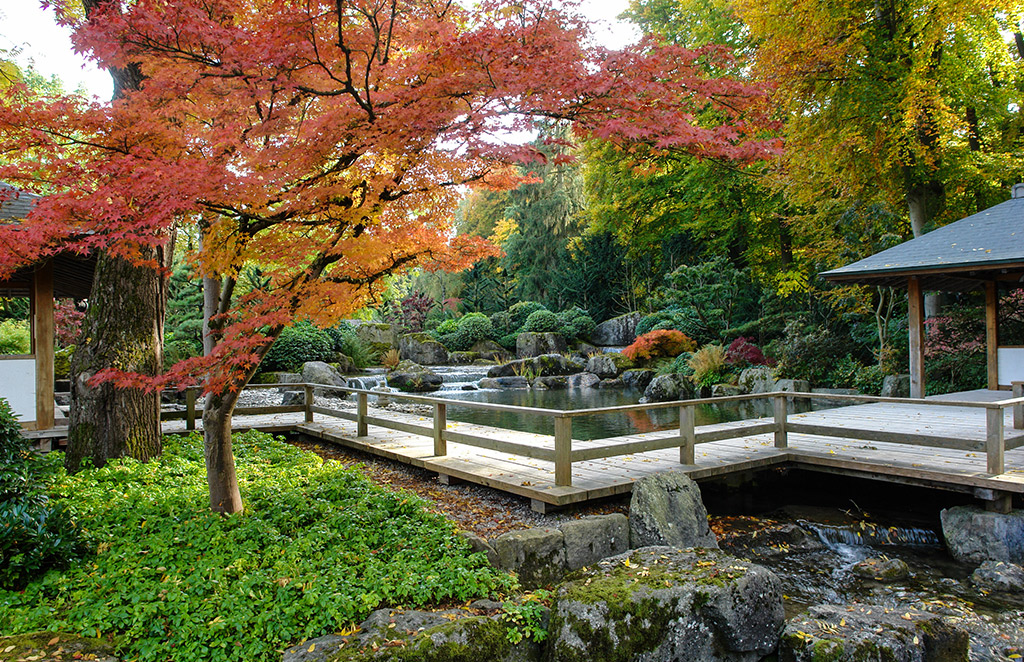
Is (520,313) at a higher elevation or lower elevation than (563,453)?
higher

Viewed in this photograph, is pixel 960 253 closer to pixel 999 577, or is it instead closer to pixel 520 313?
pixel 999 577

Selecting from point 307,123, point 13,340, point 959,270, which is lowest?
point 13,340

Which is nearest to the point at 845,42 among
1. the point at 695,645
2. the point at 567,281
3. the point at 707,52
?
the point at 707,52

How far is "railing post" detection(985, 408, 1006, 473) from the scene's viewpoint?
18.4 feet

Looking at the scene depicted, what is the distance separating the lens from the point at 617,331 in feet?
77.2

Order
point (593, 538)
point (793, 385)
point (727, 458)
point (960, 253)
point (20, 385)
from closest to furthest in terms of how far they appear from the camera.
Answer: point (593, 538) < point (727, 458) < point (20, 385) < point (960, 253) < point (793, 385)

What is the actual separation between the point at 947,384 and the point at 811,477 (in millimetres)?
6757

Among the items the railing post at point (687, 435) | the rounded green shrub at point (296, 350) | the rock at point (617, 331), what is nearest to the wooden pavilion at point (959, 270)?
the railing post at point (687, 435)

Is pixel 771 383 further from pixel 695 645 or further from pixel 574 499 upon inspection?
pixel 695 645

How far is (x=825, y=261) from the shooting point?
16641mm

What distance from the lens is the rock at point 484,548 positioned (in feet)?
13.8

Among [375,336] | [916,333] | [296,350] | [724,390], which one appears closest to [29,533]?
[916,333]

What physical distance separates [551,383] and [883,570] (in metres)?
13.6

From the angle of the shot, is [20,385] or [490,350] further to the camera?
[490,350]
